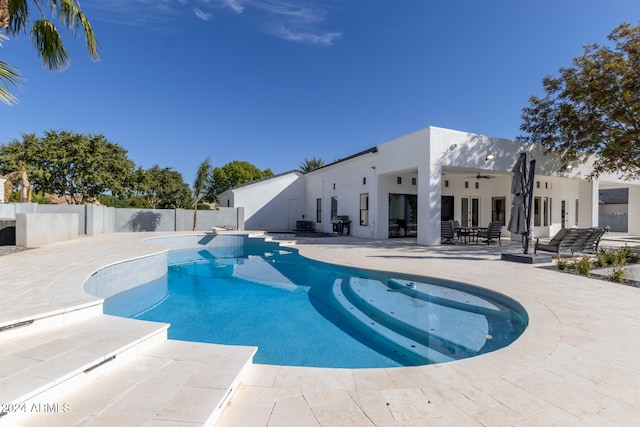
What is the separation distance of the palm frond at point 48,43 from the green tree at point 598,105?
50.2 ft

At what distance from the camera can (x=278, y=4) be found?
1091 centimetres

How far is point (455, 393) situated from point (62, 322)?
404 centimetres

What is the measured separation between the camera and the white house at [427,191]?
469 inches

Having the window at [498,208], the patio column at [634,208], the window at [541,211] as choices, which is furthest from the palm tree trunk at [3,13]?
the patio column at [634,208]

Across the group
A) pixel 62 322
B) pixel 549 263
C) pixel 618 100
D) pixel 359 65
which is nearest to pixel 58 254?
pixel 62 322

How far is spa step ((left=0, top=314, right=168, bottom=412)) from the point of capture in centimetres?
205

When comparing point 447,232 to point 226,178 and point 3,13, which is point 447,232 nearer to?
point 3,13

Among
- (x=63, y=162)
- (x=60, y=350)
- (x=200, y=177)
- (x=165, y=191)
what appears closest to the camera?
(x=60, y=350)

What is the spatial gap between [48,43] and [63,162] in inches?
578

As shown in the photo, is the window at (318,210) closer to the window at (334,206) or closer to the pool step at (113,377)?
the window at (334,206)

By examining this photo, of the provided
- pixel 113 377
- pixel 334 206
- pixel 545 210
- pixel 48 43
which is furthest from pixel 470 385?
pixel 545 210

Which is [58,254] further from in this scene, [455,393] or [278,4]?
[278,4]

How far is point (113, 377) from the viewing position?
2359 millimetres

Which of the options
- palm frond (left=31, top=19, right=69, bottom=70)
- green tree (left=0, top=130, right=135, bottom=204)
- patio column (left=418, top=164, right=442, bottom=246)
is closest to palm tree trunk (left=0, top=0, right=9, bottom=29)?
palm frond (left=31, top=19, right=69, bottom=70)
